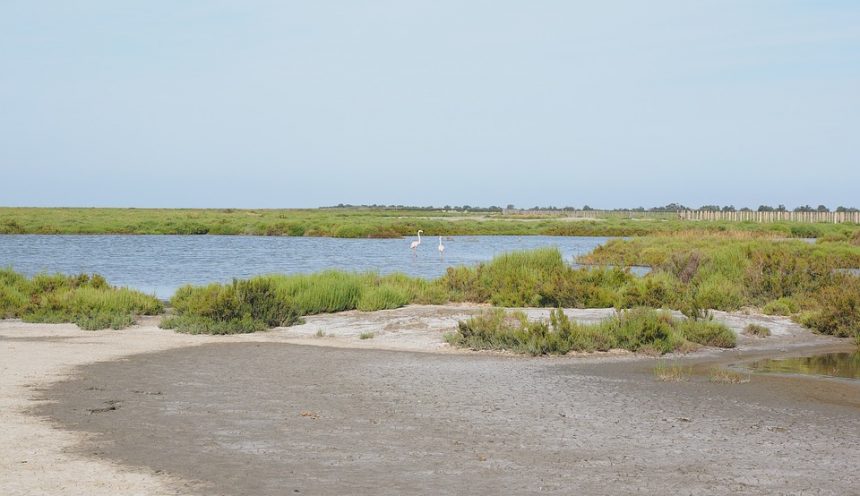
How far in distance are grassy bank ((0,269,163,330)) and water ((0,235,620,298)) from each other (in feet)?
14.3

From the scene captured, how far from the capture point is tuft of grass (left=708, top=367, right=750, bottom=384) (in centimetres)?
1364

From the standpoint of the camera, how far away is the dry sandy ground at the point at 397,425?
8.12 metres

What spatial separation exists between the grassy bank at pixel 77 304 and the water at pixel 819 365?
41.0 feet

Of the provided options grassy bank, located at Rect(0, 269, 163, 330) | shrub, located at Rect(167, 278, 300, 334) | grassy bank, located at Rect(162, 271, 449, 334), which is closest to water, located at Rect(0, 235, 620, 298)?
grassy bank, located at Rect(0, 269, 163, 330)

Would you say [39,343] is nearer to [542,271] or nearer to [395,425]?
[395,425]

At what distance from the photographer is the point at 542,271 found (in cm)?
2459

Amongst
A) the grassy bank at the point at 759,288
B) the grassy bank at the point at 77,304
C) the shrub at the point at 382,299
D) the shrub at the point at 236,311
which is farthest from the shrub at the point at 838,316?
the grassy bank at the point at 77,304

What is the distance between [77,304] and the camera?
21984 mm

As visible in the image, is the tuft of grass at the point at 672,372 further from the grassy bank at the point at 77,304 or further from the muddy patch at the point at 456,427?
the grassy bank at the point at 77,304

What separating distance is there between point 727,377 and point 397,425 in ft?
18.4

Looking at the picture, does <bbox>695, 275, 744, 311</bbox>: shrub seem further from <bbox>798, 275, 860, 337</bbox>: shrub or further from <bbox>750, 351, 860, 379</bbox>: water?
<bbox>750, 351, 860, 379</bbox>: water

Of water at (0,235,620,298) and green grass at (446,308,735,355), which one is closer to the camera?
green grass at (446,308,735,355)

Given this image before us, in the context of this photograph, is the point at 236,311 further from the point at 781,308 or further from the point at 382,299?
the point at 781,308

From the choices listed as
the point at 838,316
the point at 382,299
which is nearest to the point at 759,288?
the point at 838,316
